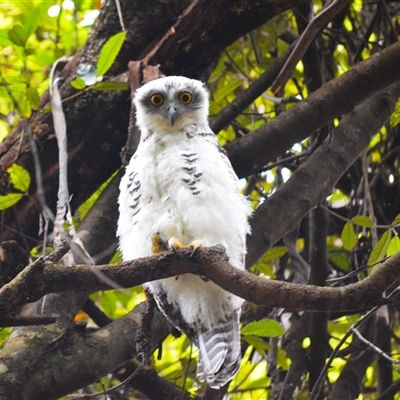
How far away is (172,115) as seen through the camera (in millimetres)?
3045

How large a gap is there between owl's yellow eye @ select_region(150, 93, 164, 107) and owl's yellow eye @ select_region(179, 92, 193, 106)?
0.08 meters

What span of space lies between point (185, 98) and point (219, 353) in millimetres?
1144

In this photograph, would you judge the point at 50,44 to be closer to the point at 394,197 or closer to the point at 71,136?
the point at 71,136

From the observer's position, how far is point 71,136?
3354 mm

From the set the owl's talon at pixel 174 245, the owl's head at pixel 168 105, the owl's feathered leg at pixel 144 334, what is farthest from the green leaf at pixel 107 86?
the owl's feathered leg at pixel 144 334

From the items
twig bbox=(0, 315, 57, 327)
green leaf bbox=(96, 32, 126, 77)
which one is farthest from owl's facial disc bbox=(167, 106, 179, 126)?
twig bbox=(0, 315, 57, 327)

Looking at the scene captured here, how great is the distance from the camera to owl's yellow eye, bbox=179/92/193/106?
313 cm

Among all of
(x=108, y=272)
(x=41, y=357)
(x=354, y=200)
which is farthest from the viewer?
(x=354, y=200)

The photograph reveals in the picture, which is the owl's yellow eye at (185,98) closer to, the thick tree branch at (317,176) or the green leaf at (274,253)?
the thick tree branch at (317,176)

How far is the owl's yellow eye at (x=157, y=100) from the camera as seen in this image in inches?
122

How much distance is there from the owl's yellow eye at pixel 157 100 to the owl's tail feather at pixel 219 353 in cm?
98

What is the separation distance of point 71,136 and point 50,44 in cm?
142

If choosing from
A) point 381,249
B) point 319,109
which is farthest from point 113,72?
point 381,249

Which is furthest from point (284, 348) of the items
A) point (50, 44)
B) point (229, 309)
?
point (50, 44)
